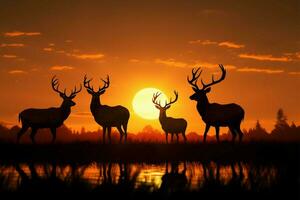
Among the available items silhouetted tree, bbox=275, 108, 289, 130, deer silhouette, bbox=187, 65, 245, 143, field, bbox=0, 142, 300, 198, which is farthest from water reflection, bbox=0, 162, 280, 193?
silhouetted tree, bbox=275, 108, 289, 130

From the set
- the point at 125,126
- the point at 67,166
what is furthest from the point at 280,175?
the point at 125,126

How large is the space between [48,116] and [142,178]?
42.6ft

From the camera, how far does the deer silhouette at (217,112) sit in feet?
69.8

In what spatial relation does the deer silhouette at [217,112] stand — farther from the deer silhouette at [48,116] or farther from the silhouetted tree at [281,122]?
the silhouetted tree at [281,122]

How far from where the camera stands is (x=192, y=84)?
2202 centimetres

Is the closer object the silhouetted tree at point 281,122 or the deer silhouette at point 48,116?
the deer silhouette at point 48,116

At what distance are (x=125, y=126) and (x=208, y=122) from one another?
449cm

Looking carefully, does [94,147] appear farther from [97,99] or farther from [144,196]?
[144,196]

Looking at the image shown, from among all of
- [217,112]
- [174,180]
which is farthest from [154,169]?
[217,112]

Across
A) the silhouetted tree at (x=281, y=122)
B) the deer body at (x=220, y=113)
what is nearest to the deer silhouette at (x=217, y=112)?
the deer body at (x=220, y=113)

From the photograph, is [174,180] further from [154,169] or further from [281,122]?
[281,122]

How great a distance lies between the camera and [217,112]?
21.4 meters

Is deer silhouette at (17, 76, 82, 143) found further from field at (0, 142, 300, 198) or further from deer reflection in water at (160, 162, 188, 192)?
deer reflection in water at (160, 162, 188, 192)

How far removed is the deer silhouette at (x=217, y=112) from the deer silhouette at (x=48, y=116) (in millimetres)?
5844
